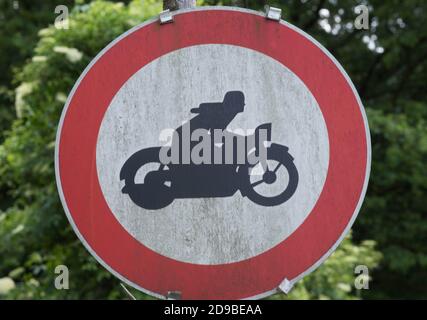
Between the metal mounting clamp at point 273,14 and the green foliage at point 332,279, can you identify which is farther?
the green foliage at point 332,279

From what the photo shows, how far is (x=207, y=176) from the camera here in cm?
190

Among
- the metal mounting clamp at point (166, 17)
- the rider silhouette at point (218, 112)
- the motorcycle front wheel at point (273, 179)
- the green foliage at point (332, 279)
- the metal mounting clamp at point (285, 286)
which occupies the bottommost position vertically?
the green foliage at point (332, 279)

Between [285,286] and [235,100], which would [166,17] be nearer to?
[235,100]

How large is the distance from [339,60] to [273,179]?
882 centimetres

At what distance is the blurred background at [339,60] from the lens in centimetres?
524

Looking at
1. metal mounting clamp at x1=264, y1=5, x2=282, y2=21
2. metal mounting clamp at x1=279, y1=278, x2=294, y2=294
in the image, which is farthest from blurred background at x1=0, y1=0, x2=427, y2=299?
metal mounting clamp at x1=279, y1=278, x2=294, y2=294

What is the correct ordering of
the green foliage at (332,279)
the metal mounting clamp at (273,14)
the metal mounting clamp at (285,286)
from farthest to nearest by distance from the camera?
the green foliage at (332,279) → the metal mounting clamp at (273,14) → the metal mounting clamp at (285,286)

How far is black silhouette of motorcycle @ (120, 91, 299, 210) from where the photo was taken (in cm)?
190

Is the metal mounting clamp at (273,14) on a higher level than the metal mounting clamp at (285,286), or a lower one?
higher

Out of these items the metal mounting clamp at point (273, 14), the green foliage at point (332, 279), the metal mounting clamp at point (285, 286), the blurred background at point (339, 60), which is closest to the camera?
the metal mounting clamp at point (285, 286)

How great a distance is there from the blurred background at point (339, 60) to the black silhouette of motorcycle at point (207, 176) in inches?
35.3

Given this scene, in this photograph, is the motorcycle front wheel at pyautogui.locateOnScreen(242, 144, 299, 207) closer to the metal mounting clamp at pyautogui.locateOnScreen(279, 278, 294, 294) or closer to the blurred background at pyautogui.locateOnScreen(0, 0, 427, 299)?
the metal mounting clamp at pyautogui.locateOnScreen(279, 278, 294, 294)

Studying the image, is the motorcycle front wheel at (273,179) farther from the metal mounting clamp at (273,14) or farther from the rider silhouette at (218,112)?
the metal mounting clamp at (273,14)

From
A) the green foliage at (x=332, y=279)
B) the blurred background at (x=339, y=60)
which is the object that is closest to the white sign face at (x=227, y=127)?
the blurred background at (x=339, y=60)
